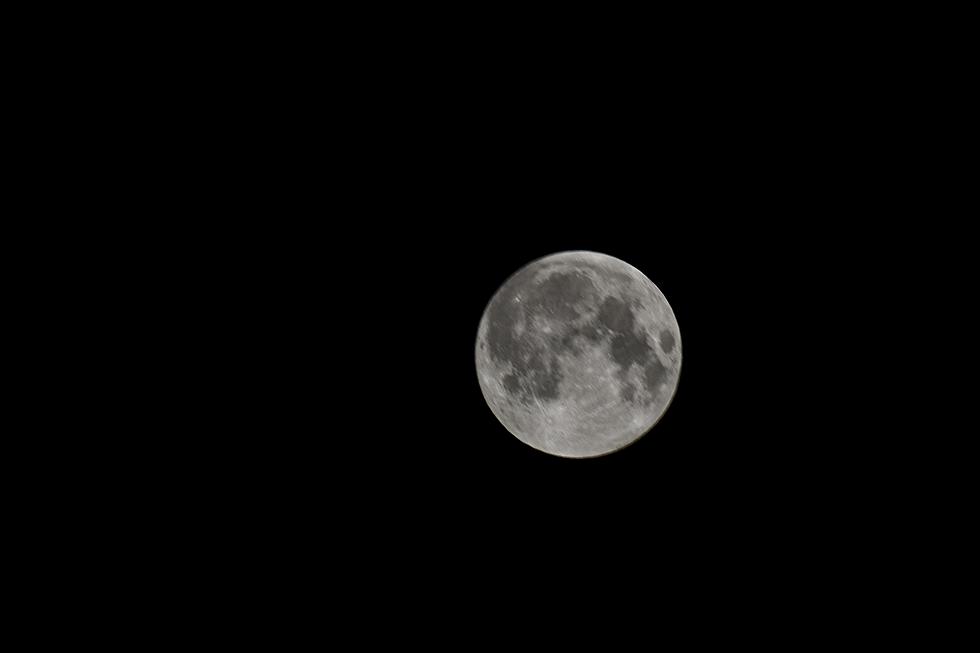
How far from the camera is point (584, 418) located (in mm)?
5172

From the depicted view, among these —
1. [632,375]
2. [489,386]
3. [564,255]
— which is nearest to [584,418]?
[632,375]

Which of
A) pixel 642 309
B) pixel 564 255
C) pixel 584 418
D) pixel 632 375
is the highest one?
pixel 564 255

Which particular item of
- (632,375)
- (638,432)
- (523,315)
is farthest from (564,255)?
(638,432)

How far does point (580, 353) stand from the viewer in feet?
16.8

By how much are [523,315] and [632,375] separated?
3.25 ft

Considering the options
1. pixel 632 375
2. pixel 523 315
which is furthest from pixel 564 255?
pixel 632 375

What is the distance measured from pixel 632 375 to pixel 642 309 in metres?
0.57

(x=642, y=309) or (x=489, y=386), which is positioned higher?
(x=642, y=309)

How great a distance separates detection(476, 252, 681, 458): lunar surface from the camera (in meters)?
5.13

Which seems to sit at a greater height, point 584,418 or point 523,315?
point 523,315

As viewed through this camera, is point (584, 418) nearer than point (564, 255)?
Yes

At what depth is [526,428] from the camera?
5.42 metres

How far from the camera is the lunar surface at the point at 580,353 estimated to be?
16.8 ft

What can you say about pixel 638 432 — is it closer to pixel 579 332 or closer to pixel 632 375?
pixel 632 375
